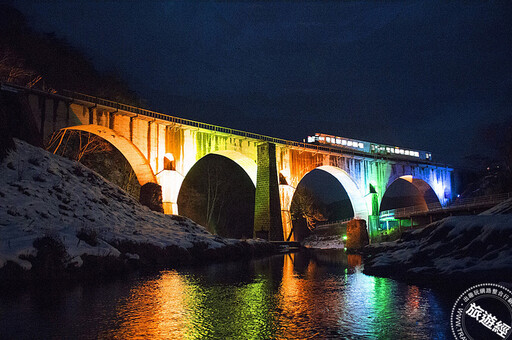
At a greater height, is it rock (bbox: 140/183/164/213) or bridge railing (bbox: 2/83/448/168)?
bridge railing (bbox: 2/83/448/168)

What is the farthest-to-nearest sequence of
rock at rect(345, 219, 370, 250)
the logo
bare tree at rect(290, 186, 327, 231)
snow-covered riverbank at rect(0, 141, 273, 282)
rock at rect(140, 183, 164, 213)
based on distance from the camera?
1. bare tree at rect(290, 186, 327, 231)
2. rock at rect(345, 219, 370, 250)
3. rock at rect(140, 183, 164, 213)
4. snow-covered riverbank at rect(0, 141, 273, 282)
5. the logo

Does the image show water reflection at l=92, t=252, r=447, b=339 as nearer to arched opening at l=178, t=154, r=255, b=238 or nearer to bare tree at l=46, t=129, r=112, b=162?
bare tree at l=46, t=129, r=112, b=162

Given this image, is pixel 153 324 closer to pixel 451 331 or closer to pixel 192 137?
pixel 451 331

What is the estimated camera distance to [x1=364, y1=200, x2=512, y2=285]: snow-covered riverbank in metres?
6.41

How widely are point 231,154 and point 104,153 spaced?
10625mm

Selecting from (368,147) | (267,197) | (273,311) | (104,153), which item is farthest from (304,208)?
→ (273,311)

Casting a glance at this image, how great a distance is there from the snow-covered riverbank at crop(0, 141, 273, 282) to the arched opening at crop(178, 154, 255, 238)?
19518 mm

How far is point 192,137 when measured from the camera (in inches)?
1174

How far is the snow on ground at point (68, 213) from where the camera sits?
30.7 feet

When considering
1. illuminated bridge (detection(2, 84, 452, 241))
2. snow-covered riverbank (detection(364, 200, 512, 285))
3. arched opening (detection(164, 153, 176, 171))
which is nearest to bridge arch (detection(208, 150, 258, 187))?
illuminated bridge (detection(2, 84, 452, 241))

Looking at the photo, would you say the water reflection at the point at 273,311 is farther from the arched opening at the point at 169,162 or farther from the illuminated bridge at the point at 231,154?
the arched opening at the point at 169,162

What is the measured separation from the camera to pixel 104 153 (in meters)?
30.5

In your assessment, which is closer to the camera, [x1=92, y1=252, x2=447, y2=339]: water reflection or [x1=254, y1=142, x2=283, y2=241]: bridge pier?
[x1=92, y1=252, x2=447, y2=339]: water reflection

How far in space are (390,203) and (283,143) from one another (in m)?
39.0
